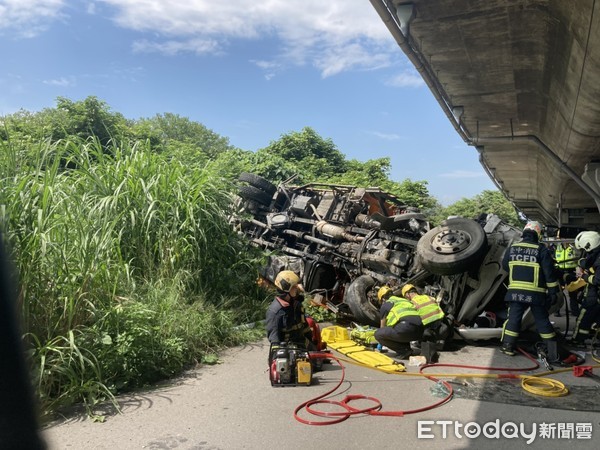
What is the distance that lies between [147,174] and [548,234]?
14.8m

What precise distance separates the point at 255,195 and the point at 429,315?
597 centimetres

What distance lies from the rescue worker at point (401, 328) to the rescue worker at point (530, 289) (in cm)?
110

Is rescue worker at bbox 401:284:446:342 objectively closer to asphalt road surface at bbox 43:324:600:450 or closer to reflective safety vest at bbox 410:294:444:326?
reflective safety vest at bbox 410:294:444:326

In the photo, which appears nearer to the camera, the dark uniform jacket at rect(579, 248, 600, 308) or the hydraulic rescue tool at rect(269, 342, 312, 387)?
the hydraulic rescue tool at rect(269, 342, 312, 387)

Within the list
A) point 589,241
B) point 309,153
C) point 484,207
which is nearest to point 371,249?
point 589,241

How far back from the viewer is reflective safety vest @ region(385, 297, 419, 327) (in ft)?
18.5

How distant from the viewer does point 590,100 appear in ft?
26.1

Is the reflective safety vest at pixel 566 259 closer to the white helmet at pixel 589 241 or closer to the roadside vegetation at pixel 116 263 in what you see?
the white helmet at pixel 589 241

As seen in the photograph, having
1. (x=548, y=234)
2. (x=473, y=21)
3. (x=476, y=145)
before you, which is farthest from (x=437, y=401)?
(x=548, y=234)

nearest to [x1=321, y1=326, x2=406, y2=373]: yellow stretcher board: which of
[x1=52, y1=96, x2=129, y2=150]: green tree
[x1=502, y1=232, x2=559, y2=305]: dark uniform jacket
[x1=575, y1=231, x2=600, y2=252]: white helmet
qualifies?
[x1=502, y1=232, x2=559, y2=305]: dark uniform jacket

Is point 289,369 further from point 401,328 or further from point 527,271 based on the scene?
point 527,271

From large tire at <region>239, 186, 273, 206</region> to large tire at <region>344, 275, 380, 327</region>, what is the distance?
4.05 m

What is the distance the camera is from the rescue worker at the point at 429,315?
5.61m

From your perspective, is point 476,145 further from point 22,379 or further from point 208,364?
point 22,379
